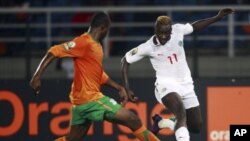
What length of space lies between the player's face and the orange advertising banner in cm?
268

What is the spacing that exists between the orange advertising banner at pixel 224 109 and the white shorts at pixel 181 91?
7.40 feet

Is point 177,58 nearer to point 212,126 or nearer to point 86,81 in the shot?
point 86,81

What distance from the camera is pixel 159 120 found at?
14.4 m

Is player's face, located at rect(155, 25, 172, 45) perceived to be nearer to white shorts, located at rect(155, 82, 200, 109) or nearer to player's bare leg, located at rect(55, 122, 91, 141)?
white shorts, located at rect(155, 82, 200, 109)

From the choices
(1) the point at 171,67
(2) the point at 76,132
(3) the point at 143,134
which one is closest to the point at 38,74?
(2) the point at 76,132

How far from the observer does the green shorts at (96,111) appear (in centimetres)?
1291

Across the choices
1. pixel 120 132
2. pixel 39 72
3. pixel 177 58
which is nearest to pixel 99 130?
pixel 120 132

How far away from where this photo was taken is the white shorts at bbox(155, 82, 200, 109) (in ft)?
45.8

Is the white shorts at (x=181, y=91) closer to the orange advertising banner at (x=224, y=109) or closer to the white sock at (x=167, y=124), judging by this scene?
the white sock at (x=167, y=124)

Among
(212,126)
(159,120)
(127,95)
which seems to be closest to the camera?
(127,95)

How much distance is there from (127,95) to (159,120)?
1.29 meters

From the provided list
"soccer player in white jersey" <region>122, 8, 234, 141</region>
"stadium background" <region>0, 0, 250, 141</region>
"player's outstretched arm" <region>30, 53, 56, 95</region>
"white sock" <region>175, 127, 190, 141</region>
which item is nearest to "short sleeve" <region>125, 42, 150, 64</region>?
"soccer player in white jersey" <region>122, 8, 234, 141</region>

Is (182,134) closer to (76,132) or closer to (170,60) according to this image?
(170,60)

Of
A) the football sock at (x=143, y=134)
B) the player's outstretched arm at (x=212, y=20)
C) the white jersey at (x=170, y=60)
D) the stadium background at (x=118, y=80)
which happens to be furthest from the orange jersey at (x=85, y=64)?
the stadium background at (x=118, y=80)
